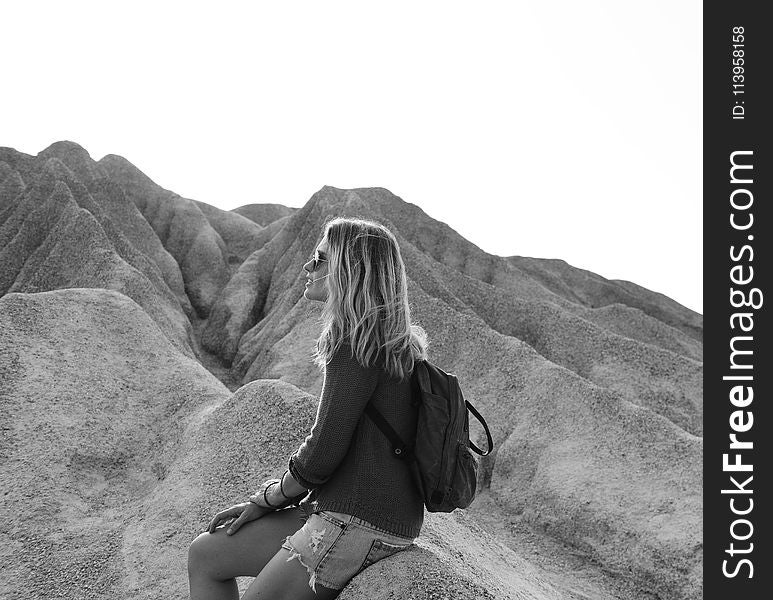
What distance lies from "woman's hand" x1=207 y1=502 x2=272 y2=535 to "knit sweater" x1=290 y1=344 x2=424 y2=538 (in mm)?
512

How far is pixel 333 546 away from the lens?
4.45 metres

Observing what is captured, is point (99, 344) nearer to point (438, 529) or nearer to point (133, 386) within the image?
point (133, 386)

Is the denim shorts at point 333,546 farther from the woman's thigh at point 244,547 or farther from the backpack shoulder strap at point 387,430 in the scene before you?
the backpack shoulder strap at point 387,430

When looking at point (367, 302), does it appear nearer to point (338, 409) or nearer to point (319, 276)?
point (319, 276)

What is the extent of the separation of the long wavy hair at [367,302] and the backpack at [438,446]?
0.74ft

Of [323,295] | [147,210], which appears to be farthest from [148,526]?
[147,210]

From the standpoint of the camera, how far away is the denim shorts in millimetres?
4426

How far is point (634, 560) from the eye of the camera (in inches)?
527

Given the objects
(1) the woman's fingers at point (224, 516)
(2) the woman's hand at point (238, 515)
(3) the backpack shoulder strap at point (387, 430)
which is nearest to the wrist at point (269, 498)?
(2) the woman's hand at point (238, 515)

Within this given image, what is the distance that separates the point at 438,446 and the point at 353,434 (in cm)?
54

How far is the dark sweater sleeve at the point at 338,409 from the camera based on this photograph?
4.27m

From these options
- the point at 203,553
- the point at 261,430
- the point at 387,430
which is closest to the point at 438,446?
the point at 387,430

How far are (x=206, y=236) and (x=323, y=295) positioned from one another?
40177 millimetres

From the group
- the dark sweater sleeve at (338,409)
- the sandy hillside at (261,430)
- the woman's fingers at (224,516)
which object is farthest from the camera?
the sandy hillside at (261,430)
